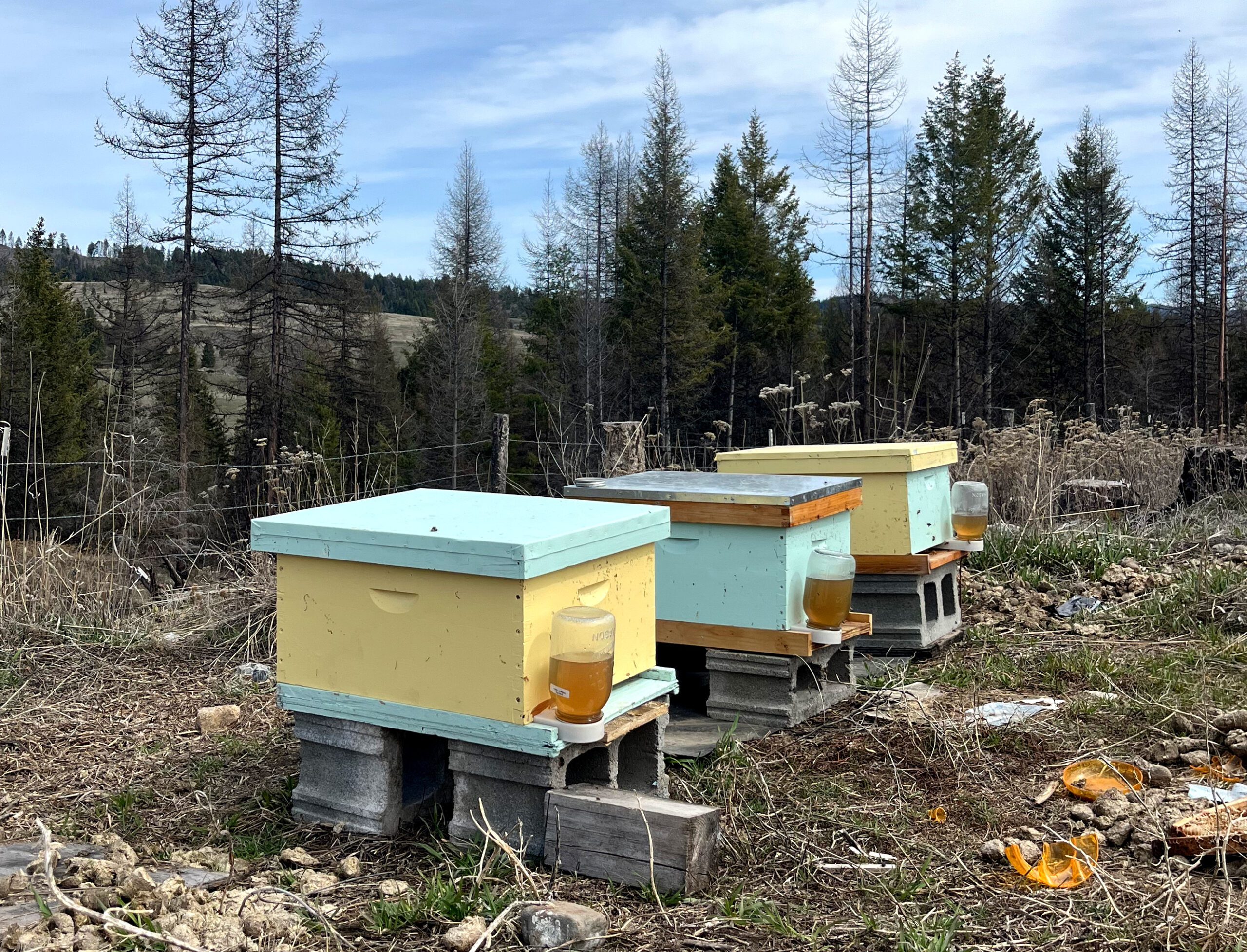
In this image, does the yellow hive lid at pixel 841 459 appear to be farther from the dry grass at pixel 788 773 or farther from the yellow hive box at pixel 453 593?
the yellow hive box at pixel 453 593

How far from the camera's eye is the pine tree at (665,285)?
1283 inches

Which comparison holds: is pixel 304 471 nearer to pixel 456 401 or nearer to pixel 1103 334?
pixel 456 401

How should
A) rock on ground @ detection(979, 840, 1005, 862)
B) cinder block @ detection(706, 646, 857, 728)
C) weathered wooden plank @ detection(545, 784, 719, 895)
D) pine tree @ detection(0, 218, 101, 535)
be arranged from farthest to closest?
pine tree @ detection(0, 218, 101, 535) < cinder block @ detection(706, 646, 857, 728) < rock on ground @ detection(979, 840, 1005, 862) < weathered wooden plank @ detection(545, 784, 719, 895)

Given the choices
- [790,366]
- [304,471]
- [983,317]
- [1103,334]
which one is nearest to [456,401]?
[790,366]

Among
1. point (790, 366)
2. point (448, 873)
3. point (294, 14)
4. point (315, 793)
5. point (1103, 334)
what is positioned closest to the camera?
point (448, 873)

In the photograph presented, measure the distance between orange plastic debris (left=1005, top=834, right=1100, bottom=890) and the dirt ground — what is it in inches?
1.2

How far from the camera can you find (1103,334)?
32.2 m

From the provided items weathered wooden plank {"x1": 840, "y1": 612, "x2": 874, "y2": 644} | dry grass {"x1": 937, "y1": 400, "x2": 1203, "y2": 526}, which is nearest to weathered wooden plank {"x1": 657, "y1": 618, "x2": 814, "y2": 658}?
weathered wooden plank {"x1": 840, "y1": 612, "x2": 874, "y2": 644}

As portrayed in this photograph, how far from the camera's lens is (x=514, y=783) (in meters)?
2.70

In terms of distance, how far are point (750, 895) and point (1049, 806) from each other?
1.11m

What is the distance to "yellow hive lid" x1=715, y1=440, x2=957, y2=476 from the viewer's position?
15.3 feet

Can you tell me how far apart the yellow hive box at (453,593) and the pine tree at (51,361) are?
15593 millimetres

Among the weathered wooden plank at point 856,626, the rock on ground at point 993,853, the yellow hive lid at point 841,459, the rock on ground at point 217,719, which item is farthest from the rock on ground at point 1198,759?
the rock on ground at point 217,719

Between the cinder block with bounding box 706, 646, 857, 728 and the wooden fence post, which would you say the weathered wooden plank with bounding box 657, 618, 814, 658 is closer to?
the cinder block with bounding box 706, 646, 857, 728
